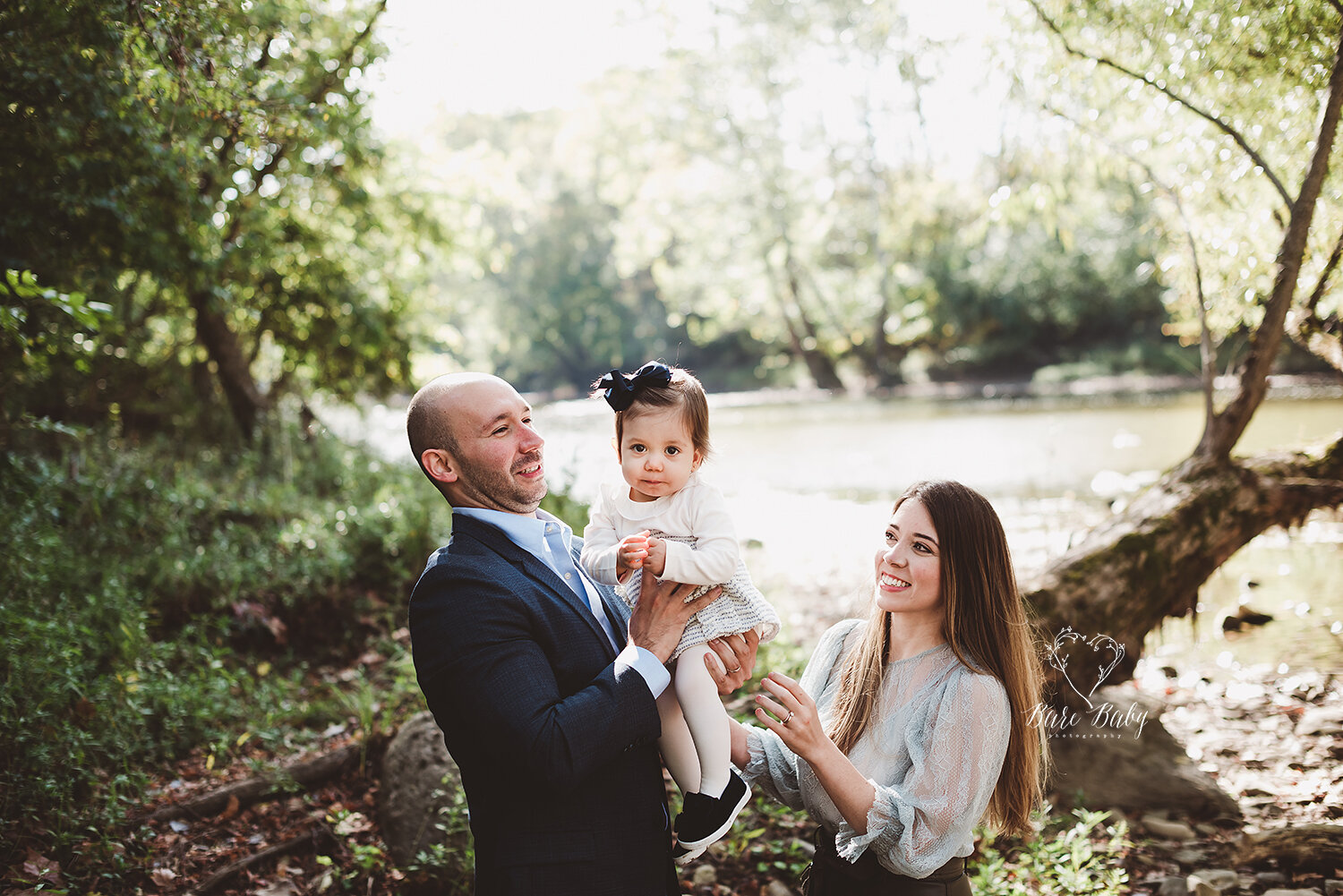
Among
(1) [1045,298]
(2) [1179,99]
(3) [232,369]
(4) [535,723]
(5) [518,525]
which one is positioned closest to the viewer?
(4) [535,723]

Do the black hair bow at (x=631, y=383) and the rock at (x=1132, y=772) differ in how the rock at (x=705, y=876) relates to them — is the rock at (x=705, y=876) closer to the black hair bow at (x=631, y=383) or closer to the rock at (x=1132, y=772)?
the rock at (x=1132, y=772)

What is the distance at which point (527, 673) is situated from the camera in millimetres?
1871

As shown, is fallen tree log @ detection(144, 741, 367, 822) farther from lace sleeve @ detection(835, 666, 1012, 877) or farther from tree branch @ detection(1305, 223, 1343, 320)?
tree branch @ detection(1305, 223, 1343, 320)

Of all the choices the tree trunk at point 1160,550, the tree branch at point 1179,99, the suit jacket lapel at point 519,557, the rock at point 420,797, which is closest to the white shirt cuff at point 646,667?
the suit jacket lapel at point 519,557

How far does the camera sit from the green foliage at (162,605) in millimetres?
4016

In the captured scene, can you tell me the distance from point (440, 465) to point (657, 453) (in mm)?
659

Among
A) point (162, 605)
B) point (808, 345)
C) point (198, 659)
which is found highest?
point (808, 345)

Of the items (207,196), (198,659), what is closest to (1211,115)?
(198,659)

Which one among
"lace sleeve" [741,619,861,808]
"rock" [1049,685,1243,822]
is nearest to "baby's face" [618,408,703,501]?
"lace sleeve" [741,619,861,808]

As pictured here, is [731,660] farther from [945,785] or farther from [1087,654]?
[1087,654]

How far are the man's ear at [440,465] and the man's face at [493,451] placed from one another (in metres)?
0.01

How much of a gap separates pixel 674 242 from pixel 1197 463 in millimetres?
29080

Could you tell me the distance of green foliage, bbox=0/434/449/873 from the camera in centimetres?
402
